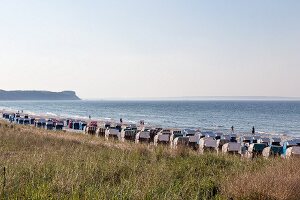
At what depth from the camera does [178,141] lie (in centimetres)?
1650

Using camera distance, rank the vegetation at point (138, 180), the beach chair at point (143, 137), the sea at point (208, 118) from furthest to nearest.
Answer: the sea at point (208, 118)
the beach chair at point (143, 137)
the vegetation at point (138, 180)

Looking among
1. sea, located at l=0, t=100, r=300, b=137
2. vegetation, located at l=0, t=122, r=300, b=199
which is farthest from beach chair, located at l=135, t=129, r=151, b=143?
sea, located at l=0, t=100, r=300, b=137

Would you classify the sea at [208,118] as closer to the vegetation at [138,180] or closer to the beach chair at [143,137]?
the beach chair at [143,137]

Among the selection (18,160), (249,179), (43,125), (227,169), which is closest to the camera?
(249,179)

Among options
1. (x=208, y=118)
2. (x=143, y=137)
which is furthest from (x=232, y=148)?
(x=208, y=118)

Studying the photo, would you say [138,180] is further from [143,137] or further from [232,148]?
[143,137]

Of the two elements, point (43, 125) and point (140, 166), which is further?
point (43, 125)

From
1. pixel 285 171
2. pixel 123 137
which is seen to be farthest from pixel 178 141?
pixel 285 171

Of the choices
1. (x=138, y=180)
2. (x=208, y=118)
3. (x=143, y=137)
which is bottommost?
(x=208, y=118)

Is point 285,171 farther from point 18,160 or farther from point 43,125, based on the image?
point 43,125

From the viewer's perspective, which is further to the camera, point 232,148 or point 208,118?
point 208,118

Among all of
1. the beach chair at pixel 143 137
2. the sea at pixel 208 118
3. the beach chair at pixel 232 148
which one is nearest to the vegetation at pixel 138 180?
the beach chair at pixel 232 148

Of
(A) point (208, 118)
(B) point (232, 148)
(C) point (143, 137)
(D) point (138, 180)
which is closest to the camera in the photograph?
(D) point (138, 180)

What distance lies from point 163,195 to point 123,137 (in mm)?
14115
